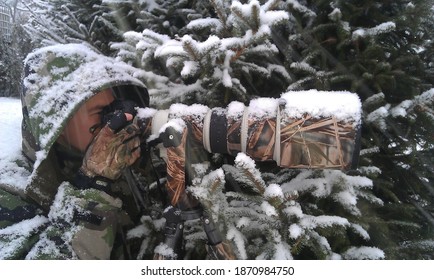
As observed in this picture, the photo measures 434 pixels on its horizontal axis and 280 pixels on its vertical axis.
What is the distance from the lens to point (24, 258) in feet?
5.35

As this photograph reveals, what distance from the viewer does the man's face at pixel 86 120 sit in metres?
1.68

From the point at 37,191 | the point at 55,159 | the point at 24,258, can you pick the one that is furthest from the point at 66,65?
the point at 24,258

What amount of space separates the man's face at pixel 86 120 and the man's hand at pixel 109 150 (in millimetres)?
117

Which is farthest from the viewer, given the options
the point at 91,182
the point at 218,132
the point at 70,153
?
the point at 70,153

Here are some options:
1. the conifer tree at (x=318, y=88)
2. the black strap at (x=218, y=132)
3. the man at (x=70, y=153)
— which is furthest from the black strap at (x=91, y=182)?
the black strap at (x=218, y=132)

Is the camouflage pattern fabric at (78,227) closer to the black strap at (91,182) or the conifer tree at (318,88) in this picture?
the black strap at (91,182)

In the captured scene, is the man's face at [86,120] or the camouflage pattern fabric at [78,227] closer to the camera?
the camouflage pattern fabric at [78,227]

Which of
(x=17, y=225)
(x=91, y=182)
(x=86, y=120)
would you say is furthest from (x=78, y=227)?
(x=86, y=120)

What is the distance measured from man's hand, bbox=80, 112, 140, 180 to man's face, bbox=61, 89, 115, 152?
0.12m

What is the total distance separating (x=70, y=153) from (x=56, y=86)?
37cm

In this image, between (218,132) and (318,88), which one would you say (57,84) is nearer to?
(218,132)

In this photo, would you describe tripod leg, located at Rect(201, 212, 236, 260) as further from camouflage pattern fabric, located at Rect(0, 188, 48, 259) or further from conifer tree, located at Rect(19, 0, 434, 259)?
camouflage pattern fabric, located at Rect(0, 188, 48, 259)

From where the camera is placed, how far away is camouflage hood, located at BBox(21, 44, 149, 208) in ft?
5.10

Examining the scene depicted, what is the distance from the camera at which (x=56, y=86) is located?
159cm
